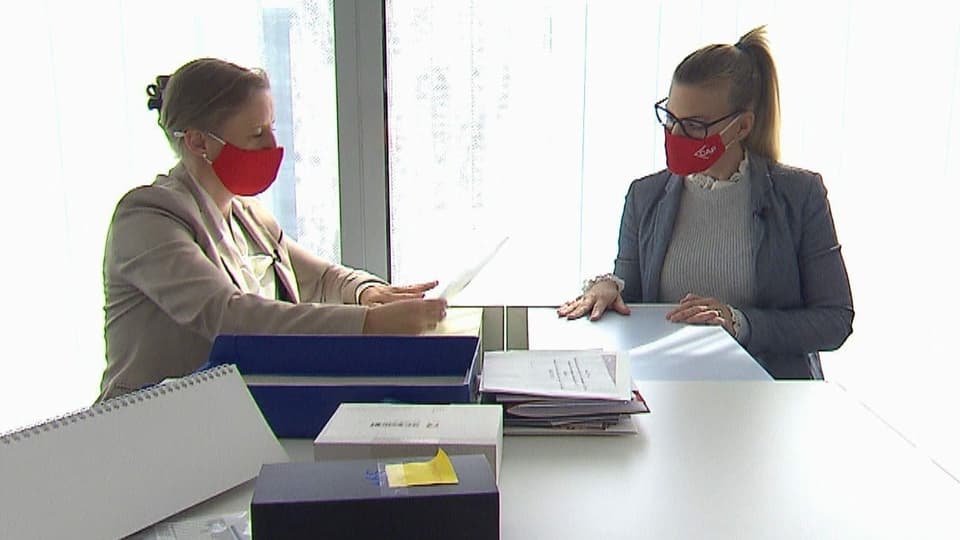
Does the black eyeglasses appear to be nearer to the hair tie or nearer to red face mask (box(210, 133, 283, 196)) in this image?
red face mask (box(210, 133, 283, 196))

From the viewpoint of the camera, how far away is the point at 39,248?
2.51 meters

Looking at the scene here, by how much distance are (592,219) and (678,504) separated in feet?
5.26

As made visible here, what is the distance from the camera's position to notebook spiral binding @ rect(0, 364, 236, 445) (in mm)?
832

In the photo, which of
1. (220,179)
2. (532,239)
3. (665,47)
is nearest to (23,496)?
(220,179)

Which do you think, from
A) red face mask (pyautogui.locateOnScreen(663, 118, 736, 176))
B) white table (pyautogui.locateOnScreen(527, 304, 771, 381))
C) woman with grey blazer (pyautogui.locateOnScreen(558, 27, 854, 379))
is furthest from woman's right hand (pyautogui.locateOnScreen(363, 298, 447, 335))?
red face mask (pyautogui.locateOnScreen(663, 118, 736, 176))

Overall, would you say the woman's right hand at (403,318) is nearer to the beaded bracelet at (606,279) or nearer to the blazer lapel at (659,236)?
the beaded bracelet at (606,279)

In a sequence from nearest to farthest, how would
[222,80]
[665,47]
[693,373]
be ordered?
[693,373] < [222,80] < [665,47]

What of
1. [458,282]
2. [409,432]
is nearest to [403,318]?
[458,282]

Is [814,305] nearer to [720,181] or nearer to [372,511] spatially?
[720,181]

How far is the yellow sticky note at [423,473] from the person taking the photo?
2.71 feet

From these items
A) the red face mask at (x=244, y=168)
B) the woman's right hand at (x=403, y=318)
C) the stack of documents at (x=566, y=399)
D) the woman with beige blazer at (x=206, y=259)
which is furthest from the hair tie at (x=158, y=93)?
the stack of documents at (x=566, y=399)

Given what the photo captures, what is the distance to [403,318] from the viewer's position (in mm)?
1574

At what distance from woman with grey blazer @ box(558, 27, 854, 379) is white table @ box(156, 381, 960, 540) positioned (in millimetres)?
694

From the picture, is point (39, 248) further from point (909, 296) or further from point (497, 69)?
point (909, 296)
